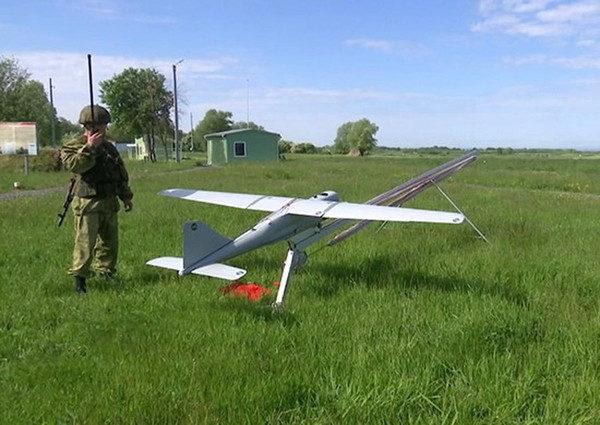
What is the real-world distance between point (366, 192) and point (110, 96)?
5027cm

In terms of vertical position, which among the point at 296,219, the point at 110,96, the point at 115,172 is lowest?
the point at 296,219

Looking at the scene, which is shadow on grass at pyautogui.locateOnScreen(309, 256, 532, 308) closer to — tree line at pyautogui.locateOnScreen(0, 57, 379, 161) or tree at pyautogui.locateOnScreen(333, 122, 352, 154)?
tree line at pyautogui.locateOnScreen(0, 57, 379, 161)

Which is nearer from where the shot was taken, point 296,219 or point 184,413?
point 184,413

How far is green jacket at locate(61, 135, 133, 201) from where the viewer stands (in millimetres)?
5322

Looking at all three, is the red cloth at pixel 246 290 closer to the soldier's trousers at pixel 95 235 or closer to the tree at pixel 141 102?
the soldier's trousers at pixel 95 235

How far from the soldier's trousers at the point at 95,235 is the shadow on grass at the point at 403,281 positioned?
2586 mm

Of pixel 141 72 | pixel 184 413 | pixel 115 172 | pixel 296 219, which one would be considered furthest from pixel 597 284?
pixel 141 72

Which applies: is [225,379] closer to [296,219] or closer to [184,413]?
[184,413]

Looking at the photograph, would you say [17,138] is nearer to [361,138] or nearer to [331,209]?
[331,209]

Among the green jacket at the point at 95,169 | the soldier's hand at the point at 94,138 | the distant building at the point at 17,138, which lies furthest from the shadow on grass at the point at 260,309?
the distant building at the point at 17,138

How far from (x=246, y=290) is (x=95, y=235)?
1.96 meters

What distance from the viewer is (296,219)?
539 centimetres

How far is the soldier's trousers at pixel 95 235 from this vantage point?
17.9ft

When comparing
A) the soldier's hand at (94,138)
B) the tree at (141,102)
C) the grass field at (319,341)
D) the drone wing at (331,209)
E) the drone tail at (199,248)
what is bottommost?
the grass field at (319,341)
